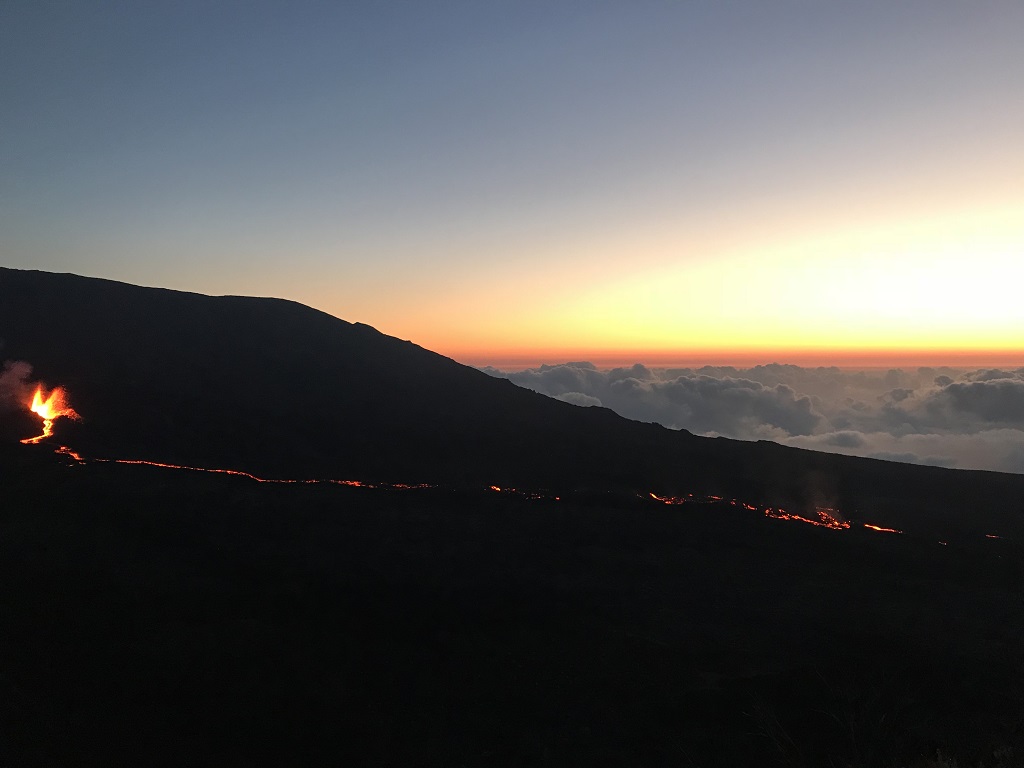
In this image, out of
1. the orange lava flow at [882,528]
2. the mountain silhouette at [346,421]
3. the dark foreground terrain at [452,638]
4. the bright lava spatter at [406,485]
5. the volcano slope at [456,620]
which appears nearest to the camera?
the dark foreground terrain at [452,638]

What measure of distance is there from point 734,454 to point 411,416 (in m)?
34.6

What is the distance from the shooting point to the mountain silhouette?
188 ft

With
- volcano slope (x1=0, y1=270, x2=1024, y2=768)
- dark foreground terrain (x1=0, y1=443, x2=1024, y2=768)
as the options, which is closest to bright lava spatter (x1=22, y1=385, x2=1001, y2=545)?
volcano slope (x1=0, y1=270, x2=1024, y2=768)

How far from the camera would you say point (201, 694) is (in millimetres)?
24969

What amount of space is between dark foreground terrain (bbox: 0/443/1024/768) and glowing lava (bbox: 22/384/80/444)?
32.2 feet

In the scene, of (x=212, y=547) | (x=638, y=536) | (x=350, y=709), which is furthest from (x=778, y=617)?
(x=212, y=547)

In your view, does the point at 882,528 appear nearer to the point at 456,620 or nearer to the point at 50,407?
the point at 456,620

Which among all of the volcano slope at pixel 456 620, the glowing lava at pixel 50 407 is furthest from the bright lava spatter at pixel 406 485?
the volcano slope at pixel 456 620

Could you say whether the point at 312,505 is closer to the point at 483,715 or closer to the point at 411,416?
the point at 483,715

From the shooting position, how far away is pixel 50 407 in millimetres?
54625

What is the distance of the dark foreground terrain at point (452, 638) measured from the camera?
24.0 meters

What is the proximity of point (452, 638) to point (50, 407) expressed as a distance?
144 ft

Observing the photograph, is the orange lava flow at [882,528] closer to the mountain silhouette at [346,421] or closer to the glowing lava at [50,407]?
the mountain silhouette at [346,421]

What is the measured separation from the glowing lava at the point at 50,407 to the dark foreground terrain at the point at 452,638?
983cm
